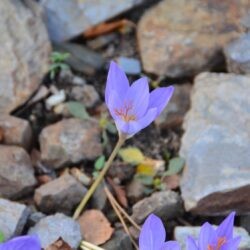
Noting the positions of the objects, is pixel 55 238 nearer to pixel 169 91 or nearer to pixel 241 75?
pixel 169 91

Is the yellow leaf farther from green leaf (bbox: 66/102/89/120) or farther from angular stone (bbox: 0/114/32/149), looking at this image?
angular stone (bbox: 0/114/32/149)

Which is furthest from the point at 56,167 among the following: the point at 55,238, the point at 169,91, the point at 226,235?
the point at 226,235

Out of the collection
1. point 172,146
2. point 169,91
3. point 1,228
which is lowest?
point 172,146

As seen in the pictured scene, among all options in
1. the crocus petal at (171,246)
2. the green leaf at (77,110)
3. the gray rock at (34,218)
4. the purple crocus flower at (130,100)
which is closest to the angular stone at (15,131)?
the green leaf at (77,110)

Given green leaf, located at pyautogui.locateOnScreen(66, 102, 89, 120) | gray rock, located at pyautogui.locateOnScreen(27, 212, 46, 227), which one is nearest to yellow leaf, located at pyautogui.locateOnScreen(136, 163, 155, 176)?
green leaf, located at pyautogui.locateOnScreen(66, 102, 89, 120)

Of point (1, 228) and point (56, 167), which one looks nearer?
point (1, 228)

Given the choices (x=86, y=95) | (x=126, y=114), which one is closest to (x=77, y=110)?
(x=86, y=95)
